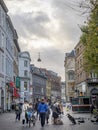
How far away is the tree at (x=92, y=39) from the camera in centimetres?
2569

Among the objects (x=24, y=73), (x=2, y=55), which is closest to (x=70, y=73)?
(x=24, y=73)

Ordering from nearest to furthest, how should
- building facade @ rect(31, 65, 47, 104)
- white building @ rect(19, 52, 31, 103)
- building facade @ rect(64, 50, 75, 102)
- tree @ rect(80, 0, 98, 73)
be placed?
tree @ rect(80, 0, 98, 73) → white building @ rect(19, 52, 31, 103) → building facade @ rect(64, 50, 75, 102) → building facade @ rect(31, 65, 47, 104)

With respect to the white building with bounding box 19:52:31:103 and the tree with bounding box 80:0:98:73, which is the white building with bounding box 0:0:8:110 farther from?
the white building with bounding box 19:52:31:103

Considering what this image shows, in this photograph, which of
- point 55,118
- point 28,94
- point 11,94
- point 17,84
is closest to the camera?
point 55,118

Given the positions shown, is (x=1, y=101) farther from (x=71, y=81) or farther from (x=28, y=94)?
(x=71, y=81)

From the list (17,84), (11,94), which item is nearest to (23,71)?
(17,84)

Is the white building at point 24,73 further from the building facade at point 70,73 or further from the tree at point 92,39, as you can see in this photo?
the tree at point 92,39

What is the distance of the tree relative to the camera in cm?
2569

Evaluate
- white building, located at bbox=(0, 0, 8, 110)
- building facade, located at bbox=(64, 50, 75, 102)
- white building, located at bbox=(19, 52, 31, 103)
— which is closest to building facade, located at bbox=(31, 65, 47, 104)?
building facade, located at bbox=(64, 50, 75, 102)

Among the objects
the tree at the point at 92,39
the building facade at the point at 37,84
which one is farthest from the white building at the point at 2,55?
the building facade at the point at 37,84

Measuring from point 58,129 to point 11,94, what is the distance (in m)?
56.5

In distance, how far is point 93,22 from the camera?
26.2 metres

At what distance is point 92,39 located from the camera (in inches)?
1063

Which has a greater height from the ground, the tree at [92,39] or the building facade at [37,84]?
the building facade at [37,84]
